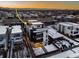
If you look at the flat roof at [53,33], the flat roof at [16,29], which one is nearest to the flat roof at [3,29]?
the flat roof at [16,29]

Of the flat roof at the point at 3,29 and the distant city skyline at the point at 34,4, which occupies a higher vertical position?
the distant city skyline at the point at 34,4

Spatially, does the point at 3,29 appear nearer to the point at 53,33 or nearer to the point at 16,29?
the point at 16,29

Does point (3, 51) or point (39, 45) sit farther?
point (39, 45)

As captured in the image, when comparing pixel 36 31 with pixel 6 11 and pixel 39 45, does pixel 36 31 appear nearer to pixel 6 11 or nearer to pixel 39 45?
pixel 39 45

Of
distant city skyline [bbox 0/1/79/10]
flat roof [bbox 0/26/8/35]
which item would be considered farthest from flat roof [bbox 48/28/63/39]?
flat roof [bbox 0/26/8/35]

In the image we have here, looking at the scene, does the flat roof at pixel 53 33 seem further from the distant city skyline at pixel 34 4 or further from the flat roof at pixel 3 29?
the flat roof at pixel 3 29

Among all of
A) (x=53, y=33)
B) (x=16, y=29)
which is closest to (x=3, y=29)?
(x=16, y=29)

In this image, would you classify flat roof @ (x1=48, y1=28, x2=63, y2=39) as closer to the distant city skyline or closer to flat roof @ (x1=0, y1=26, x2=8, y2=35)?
the distant city skyline

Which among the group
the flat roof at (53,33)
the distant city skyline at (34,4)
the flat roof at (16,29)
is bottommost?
the flat roof at (53,33)

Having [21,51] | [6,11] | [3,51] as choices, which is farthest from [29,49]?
[6,11]

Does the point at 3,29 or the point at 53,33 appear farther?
the point at 53,33

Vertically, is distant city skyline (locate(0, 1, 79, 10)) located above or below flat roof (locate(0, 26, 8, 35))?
above
